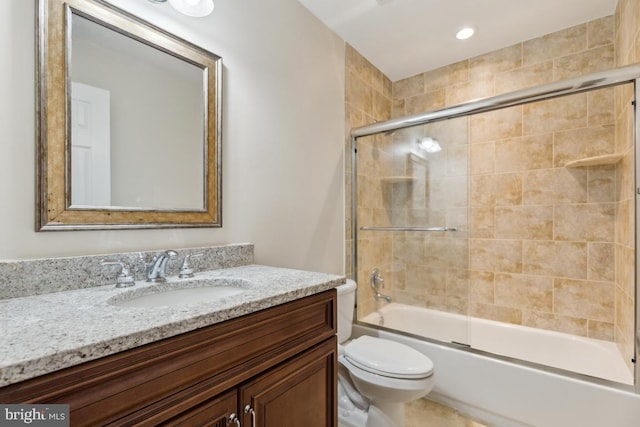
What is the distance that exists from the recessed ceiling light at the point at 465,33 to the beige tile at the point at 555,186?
3.56 ft

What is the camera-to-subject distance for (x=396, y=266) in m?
2.45

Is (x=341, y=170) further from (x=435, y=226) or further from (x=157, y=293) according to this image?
(x=157, y=293)

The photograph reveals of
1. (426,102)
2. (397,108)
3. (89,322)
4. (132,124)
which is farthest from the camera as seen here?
(397,108)

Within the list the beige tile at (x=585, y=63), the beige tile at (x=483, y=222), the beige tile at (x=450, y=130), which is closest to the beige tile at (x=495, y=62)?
the beige tile at (x=585, y=63)

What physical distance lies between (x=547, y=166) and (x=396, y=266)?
4.27 feet

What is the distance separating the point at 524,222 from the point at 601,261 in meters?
0.49

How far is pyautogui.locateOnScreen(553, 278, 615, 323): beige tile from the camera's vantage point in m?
1.96

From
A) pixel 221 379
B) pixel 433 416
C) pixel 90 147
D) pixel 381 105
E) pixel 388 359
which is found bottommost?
pixel 433 416

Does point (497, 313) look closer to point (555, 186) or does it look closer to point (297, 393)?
point (555, 186)

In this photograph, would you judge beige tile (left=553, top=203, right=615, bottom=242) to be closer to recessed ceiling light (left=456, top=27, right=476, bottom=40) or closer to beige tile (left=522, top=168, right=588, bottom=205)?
beige tile (left=522, top=168, right=588, bottom=205)

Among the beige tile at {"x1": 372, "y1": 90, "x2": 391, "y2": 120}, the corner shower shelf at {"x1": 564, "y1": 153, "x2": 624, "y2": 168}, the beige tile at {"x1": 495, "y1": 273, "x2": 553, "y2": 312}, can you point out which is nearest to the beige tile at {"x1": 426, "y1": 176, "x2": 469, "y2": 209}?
the corner shower shelf at {"x1": 564, "y1": 153, "x2": 624, "y2": 168}

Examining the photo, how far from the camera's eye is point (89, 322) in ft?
2.02

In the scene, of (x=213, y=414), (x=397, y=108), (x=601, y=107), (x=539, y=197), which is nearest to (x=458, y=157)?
(x=539, y=197)

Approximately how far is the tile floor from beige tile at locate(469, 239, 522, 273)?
1092 millimetres
